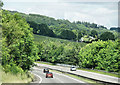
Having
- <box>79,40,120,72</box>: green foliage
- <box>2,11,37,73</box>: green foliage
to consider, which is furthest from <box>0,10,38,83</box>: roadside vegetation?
<box>79,40,120,72</box>: green foliage

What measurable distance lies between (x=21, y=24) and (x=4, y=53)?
1708 cm

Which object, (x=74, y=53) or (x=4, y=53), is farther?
(x=74, y=53)

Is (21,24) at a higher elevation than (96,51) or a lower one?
higher

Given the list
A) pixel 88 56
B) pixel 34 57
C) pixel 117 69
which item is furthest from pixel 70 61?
pixel 34 57

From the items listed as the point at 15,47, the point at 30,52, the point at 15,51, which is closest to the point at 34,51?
the point at 30,52

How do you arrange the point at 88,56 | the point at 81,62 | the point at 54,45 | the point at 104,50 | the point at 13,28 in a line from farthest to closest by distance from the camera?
the point at 54,45 < the point at 81,62 < the point at 88,56 < the point at 104,50 < the point at 13,28

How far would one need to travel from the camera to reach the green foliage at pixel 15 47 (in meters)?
32.9

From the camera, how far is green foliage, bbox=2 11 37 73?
32944mm

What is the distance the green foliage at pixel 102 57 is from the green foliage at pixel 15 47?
3611 centimetres

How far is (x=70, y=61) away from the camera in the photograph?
10350cm

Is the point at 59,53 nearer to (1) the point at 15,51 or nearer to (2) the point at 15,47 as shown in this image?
(1) the point at 15,51

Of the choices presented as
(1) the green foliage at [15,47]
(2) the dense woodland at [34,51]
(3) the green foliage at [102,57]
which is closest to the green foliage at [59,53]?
(2) the dense woodland at [34,51]

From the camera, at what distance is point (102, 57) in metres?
84.3

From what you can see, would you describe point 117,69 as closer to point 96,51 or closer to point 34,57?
point 96,51
